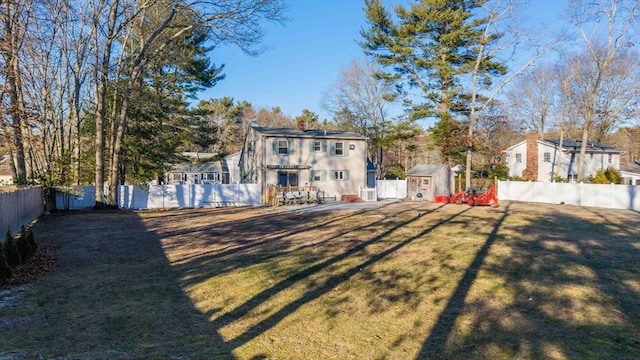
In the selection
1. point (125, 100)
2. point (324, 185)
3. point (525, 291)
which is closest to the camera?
point (525, 291)

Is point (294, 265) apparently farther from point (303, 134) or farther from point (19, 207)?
point (303, 134)

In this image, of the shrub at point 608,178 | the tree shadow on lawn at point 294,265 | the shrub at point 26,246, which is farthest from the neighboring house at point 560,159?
the shrub at point 26,246

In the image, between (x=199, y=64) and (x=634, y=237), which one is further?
(x=199, y=64)

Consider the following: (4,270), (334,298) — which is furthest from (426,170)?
(4,270)

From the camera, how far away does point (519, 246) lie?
11617 mm

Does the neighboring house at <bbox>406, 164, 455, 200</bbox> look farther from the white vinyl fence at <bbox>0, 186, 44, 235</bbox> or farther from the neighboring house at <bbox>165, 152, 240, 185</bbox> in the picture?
the white vinyl fence at <bbox>0, 186, 44, 235</bbox>

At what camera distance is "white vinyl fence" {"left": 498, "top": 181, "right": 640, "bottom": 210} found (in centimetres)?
2358

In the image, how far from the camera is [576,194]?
1045 inches

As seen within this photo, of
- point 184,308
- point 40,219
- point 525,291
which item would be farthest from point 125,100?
point 525,291

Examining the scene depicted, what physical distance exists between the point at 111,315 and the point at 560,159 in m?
40.8

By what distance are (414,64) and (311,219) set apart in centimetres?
2154

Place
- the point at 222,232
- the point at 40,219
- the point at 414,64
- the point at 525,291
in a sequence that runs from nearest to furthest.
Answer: the point at 525,291 < the point at 222,232 < the point at 40,219 < the point at 414,64

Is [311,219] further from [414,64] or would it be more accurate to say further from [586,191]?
[414,64]

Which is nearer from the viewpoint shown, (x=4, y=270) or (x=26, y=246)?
(x=4, y=270)
